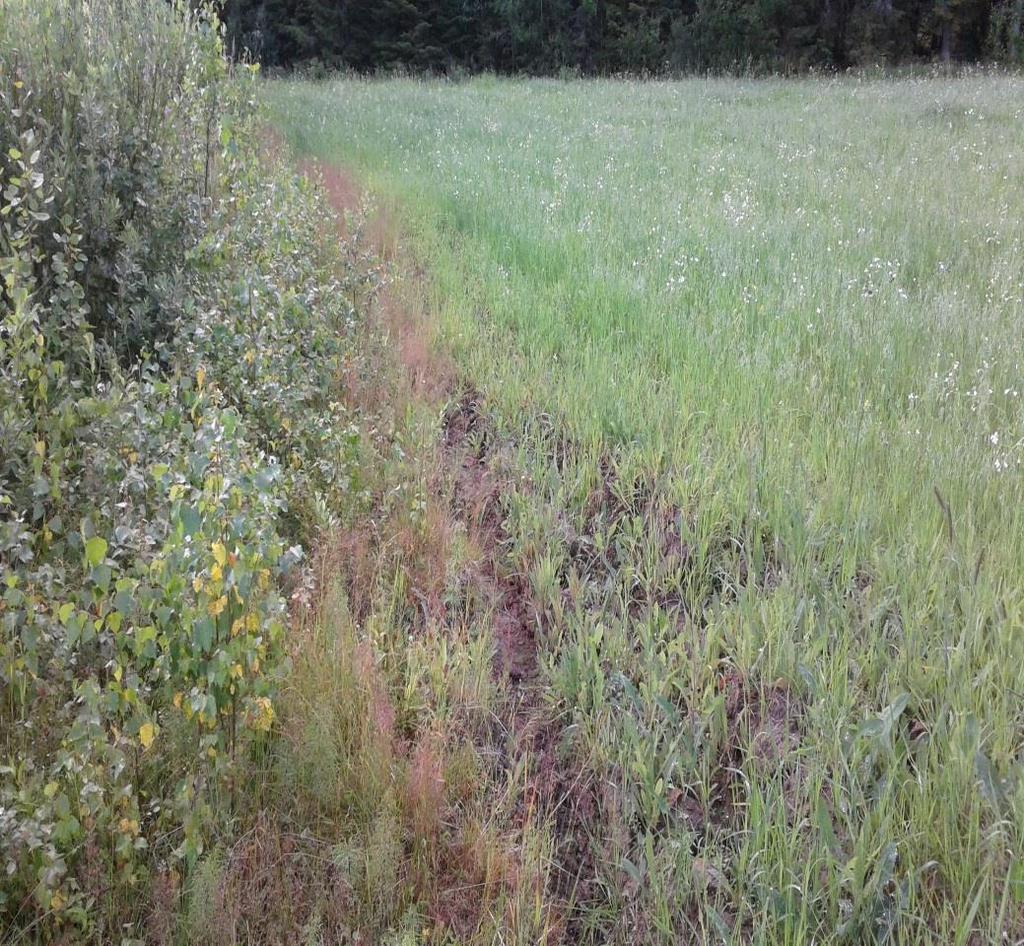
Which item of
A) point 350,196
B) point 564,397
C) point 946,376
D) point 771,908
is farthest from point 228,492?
point 350,196

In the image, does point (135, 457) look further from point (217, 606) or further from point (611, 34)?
point (611, 34)

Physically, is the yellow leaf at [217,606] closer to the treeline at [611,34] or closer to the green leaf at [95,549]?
the green leaf at [95,549]

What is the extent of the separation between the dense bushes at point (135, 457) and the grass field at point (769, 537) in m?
1.03

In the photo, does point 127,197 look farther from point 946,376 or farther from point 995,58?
point 995,58

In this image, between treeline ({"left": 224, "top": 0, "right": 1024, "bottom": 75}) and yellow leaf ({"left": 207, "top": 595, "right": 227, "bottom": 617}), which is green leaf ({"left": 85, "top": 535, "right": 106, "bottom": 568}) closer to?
yellow leaf ({"left": 207, "top": 595, "right": 227, "bottom": 617})

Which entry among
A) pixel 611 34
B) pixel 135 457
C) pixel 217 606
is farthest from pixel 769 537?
pixel 611 34

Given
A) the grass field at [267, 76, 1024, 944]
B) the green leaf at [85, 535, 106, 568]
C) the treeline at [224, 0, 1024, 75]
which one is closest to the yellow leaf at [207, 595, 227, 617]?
the green leaf at [85, 535, 106, 568]

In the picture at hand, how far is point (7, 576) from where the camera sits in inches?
85.4

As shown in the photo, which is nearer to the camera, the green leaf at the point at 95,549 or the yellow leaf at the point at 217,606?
the green leaf at the point at 95,549

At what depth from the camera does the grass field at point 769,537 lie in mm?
2164

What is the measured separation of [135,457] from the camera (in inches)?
116

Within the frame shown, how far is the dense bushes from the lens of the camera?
2109 mm

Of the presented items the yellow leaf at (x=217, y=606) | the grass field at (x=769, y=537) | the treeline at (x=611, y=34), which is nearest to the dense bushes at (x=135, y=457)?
the yellow leaf at (x=217, y=606)

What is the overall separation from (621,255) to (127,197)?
156 inches
